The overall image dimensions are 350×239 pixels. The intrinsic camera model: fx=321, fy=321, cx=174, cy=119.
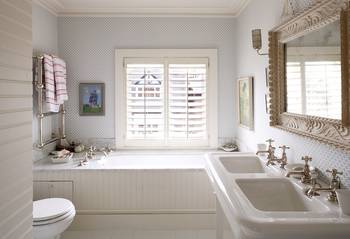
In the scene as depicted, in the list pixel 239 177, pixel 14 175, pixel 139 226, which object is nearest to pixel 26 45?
pixel 14 175

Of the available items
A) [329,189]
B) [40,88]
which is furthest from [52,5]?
[329,189]

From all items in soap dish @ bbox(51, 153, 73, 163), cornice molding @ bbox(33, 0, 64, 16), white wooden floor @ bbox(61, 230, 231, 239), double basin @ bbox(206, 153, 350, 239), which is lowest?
white wooden floor @ bbox(61, 230, 231, 239)

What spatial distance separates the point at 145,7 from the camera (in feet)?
11.9

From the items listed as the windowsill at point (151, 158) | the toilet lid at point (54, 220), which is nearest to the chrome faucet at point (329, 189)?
the toilet lid at point (54, 220)

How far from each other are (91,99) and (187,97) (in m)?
1.14

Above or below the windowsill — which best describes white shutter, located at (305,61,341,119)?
above

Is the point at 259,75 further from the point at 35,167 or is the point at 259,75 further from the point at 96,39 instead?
the point at 35,167

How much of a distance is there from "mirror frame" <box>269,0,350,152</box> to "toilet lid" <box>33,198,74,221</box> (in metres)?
1.70

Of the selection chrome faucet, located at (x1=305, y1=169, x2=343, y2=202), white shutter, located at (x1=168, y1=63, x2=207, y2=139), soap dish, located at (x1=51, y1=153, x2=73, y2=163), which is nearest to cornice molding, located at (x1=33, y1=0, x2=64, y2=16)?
white shutter, located at (x1=168, y1=63, x2=207, y2=139)

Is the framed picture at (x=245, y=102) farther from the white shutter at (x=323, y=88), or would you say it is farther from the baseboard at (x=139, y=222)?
the white shutter at (x=323, y=88)

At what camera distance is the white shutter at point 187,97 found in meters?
3.78

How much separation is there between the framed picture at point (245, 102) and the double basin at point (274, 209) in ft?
3.29

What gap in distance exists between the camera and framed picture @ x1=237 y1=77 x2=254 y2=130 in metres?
3.14

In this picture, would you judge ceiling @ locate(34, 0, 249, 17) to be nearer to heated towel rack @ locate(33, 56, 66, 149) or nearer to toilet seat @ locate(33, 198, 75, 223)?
heated towel rack @ locate(33, 56, 66, 149)
